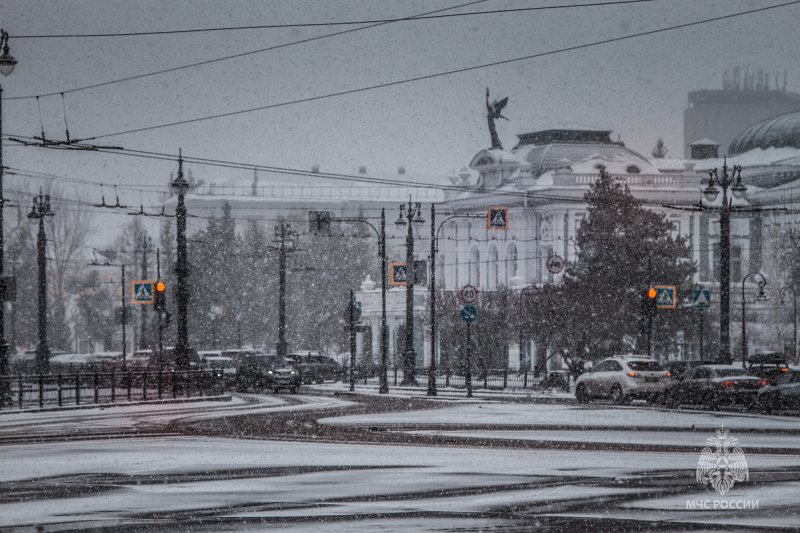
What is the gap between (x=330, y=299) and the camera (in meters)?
101

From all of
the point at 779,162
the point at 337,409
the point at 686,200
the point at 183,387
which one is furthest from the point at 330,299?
the point at 337,409

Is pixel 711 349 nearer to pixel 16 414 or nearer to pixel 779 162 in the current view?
pixel 779 162

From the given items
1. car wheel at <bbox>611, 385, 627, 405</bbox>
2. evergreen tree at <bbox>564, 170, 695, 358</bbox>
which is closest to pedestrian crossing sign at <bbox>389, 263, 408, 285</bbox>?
evergreen tree at <bbox>564, 170, 695, 358</bbox>

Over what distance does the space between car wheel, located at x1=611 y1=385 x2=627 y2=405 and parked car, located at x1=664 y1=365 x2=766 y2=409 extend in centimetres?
127

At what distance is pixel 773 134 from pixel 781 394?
224ft

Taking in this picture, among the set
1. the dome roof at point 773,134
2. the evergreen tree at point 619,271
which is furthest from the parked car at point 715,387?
the dome roof at point 773,134

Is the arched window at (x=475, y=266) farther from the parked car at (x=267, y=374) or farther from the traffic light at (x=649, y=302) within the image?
the traffic light at (x=649, y=302)

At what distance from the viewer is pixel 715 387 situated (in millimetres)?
36312

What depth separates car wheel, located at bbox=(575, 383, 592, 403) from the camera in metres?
40.4

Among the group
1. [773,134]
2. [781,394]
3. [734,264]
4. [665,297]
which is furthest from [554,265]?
[773,134]

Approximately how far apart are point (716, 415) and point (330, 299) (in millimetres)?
Answer: 69948

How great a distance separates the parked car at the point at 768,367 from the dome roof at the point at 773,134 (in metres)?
46.8

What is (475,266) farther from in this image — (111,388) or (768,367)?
(111,388)

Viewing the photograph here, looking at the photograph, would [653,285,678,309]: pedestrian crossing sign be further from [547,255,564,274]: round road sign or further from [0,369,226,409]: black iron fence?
[547,255,564,274]: round road sign
